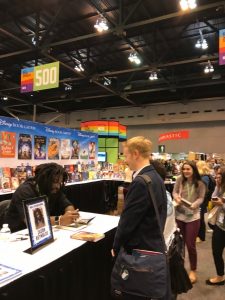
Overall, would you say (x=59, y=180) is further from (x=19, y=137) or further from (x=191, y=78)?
(x=191, y=78)

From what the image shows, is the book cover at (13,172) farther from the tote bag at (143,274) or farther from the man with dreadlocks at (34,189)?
the tote bag at (143,274)

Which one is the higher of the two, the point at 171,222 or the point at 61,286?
the point at 171,222

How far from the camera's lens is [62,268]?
1.90 metres

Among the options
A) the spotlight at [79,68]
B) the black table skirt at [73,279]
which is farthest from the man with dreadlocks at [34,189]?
the spotlight at [79,68]

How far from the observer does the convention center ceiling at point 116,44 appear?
20.7 feet

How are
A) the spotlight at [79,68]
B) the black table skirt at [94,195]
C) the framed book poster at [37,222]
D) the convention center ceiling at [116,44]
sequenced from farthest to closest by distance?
1. the spotlight at [79,68]
2. the convention center ceiling at [116,44]
3. the black table skirt at [94,195]
4. the framed book poster at [37,222]

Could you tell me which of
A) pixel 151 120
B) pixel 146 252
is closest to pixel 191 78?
pixel 151 120

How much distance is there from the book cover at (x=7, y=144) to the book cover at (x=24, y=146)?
0.12 m

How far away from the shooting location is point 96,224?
9.14ft

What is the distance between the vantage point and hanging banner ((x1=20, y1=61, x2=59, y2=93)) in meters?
6.19

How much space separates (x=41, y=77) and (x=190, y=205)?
15.3 ft

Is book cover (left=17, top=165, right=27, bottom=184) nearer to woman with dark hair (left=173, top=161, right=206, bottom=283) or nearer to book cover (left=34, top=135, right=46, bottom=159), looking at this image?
book cover (left=34, top=135, right=46, bottom=159)

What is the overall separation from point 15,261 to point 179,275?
1092 mm

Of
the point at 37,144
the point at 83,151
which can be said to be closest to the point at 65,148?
the point at 83,151
